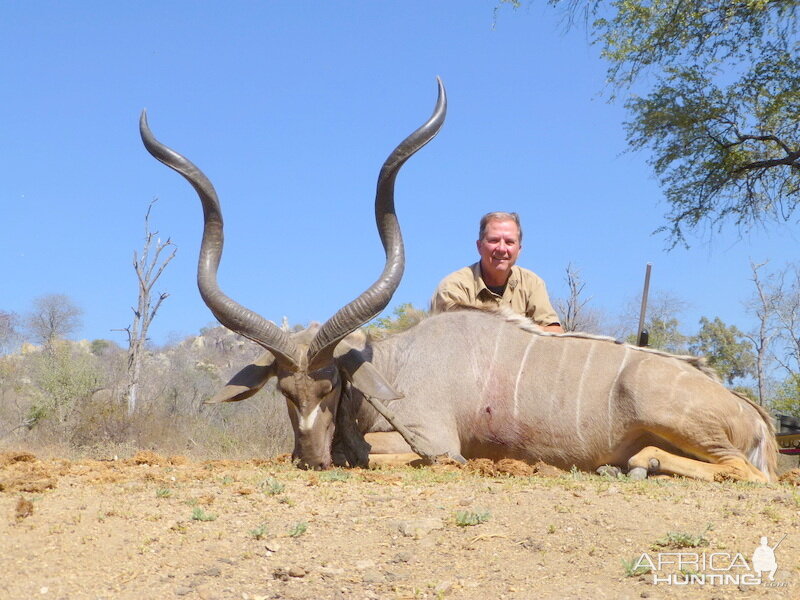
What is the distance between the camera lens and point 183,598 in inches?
109

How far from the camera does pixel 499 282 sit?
6.24 metres

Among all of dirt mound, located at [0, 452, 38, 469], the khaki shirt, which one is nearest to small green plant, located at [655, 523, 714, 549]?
the khaki shirt

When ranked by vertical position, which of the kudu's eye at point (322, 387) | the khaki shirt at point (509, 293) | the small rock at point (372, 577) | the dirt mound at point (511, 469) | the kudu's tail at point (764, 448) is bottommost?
the small rock at point (372, 577)

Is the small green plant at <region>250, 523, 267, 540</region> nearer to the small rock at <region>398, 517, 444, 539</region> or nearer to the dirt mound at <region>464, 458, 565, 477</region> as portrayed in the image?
the small rock at <region>398, 517, 444, 539</region>

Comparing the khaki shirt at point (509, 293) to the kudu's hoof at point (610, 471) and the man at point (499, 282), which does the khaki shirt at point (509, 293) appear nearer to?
the man at point (499, 282)

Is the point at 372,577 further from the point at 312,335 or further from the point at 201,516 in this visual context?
the point at 312,335

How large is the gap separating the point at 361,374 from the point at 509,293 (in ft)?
5.34

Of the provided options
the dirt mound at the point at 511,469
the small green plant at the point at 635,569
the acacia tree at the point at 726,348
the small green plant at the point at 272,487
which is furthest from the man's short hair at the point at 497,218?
the acacia tree at the point at 726,348

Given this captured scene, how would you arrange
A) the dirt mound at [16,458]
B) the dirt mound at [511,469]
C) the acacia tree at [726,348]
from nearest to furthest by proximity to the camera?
the dirt mound at [511,469] < the dirt mound at [16,458] < the acacia tree at [726,348]

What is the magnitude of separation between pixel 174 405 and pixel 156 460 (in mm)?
5783

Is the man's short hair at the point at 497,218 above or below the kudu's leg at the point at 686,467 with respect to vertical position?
above

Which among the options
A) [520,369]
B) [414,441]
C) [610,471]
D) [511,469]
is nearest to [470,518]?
[511,469]

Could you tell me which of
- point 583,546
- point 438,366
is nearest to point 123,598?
point 583,546

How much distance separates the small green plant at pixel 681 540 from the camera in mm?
2994
